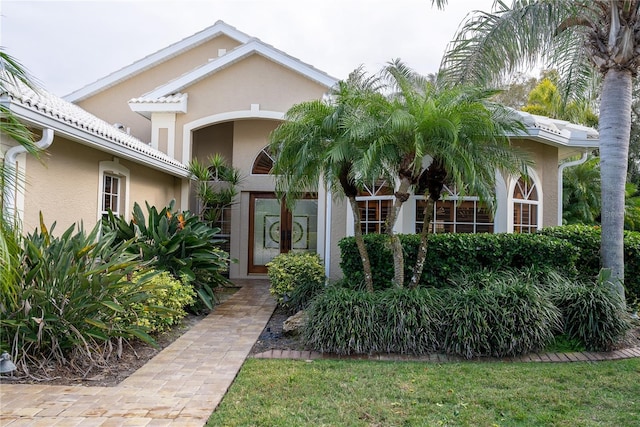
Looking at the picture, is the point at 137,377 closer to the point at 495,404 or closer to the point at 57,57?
the point at 495,404

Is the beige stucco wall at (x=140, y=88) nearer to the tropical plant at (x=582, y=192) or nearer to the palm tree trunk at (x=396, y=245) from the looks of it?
the palm tree trunk at (x=396, y=245)

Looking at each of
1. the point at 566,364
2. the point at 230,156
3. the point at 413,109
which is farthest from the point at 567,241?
the point at 230,156

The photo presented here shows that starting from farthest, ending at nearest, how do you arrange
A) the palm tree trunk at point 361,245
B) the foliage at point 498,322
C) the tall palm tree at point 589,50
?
the palm tree trunk at point 361,245 → the tall palm tree at point 589,50 → the foliage at point 498,322

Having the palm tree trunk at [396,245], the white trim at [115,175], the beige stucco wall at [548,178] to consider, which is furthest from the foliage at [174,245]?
the beige stucco wall at [548,178]

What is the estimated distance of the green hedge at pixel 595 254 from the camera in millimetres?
8070

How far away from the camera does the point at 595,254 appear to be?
834 centimetres

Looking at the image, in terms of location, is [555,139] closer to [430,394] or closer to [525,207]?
[525,207]

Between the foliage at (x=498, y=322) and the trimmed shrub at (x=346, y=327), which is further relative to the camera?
the trimmed shrub at (x=346, y=327)

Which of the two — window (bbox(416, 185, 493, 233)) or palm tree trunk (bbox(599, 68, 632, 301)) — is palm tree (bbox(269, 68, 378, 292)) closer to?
Result: window (bbox(416, 185, 493, 233))

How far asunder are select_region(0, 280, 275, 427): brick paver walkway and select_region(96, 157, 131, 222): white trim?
402cm

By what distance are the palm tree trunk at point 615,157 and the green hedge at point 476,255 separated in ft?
2.08

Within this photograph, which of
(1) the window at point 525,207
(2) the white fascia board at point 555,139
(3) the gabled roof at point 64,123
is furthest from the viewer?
(1) the window at point 525,207

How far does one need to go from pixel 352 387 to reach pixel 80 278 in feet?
12.3

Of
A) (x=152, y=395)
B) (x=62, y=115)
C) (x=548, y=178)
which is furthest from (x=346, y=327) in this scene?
(x=548, y=178)
